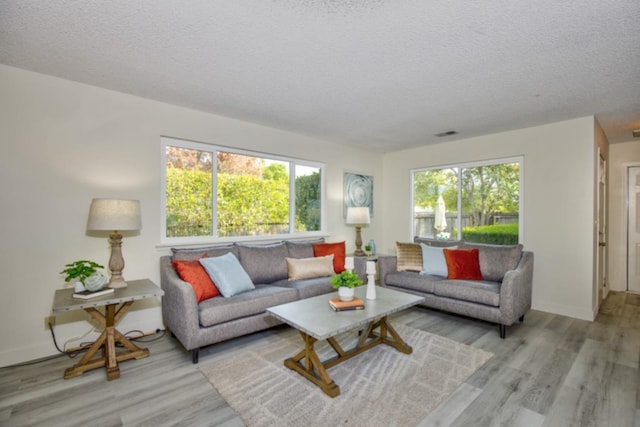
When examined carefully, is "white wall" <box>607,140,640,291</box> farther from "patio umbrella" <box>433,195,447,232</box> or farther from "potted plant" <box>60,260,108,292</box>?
"potted plant" <box>60,260,108,292</box>

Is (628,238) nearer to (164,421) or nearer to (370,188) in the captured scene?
(370,188)

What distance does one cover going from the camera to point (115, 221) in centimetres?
256

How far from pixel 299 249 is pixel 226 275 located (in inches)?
48.7

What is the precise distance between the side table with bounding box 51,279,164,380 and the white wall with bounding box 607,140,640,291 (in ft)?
21.3

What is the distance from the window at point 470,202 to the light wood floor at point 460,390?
5.60 feet

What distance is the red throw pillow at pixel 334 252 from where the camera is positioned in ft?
13.6

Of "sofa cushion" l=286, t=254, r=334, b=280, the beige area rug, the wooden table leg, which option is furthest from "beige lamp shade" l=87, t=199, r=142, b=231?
"sofa cushion" l=286, t=254, r=334, b=280

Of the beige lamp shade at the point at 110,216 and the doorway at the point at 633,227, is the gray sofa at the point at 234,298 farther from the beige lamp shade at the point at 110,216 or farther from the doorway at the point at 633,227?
the doorway at the point at 633,227

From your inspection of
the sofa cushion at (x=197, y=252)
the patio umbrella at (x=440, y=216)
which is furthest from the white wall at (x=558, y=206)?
the sofa cushion at (x=197, y=252)

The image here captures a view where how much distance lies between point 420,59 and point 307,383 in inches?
101

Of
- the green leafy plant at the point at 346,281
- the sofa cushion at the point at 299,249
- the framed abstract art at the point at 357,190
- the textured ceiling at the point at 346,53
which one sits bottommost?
the green leafy plant at the point at 346,281

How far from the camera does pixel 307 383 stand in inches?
88.7

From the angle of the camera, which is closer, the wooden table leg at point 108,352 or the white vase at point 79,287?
the wooden table leg at point 108,352

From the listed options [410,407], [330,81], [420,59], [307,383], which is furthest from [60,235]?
[420,59]
